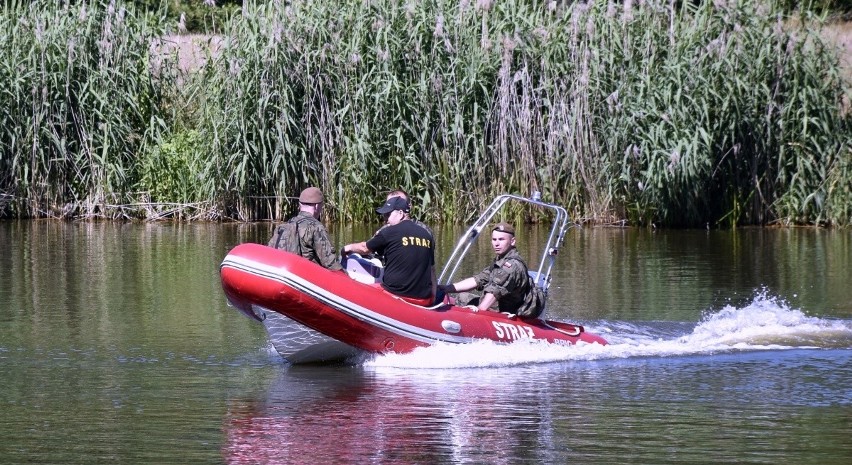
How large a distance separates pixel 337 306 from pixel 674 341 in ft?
9.42

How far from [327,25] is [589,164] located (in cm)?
429

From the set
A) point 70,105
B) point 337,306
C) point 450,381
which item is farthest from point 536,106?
point 450,381

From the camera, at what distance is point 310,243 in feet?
32.1

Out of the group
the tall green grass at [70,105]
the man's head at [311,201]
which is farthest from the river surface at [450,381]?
the tall green grass at [70,105]

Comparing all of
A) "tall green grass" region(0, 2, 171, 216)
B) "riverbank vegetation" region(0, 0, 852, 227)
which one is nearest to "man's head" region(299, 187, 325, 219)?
"riverbank vegetation" region(0, 0, 852, 227)

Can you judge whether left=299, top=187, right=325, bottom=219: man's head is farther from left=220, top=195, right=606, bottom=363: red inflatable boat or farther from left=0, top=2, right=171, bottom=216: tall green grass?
left=0, top=2, right=171, bottom=216: tall green grass

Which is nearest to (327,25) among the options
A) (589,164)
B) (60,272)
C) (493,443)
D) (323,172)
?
(323,172)

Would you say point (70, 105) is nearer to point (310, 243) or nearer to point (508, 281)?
point (310, 243)

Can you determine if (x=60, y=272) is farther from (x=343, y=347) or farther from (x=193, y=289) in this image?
(x=343, y=347)

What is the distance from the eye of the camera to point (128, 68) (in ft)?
68.2

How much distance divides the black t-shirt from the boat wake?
1.48 feet

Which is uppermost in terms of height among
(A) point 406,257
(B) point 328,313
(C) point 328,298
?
(A) point 406,257

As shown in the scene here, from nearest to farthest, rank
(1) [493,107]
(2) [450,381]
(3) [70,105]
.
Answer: (2) [450,381] < (1) [493,107] < (3) [70,105]

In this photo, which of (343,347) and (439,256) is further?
(439,256)
